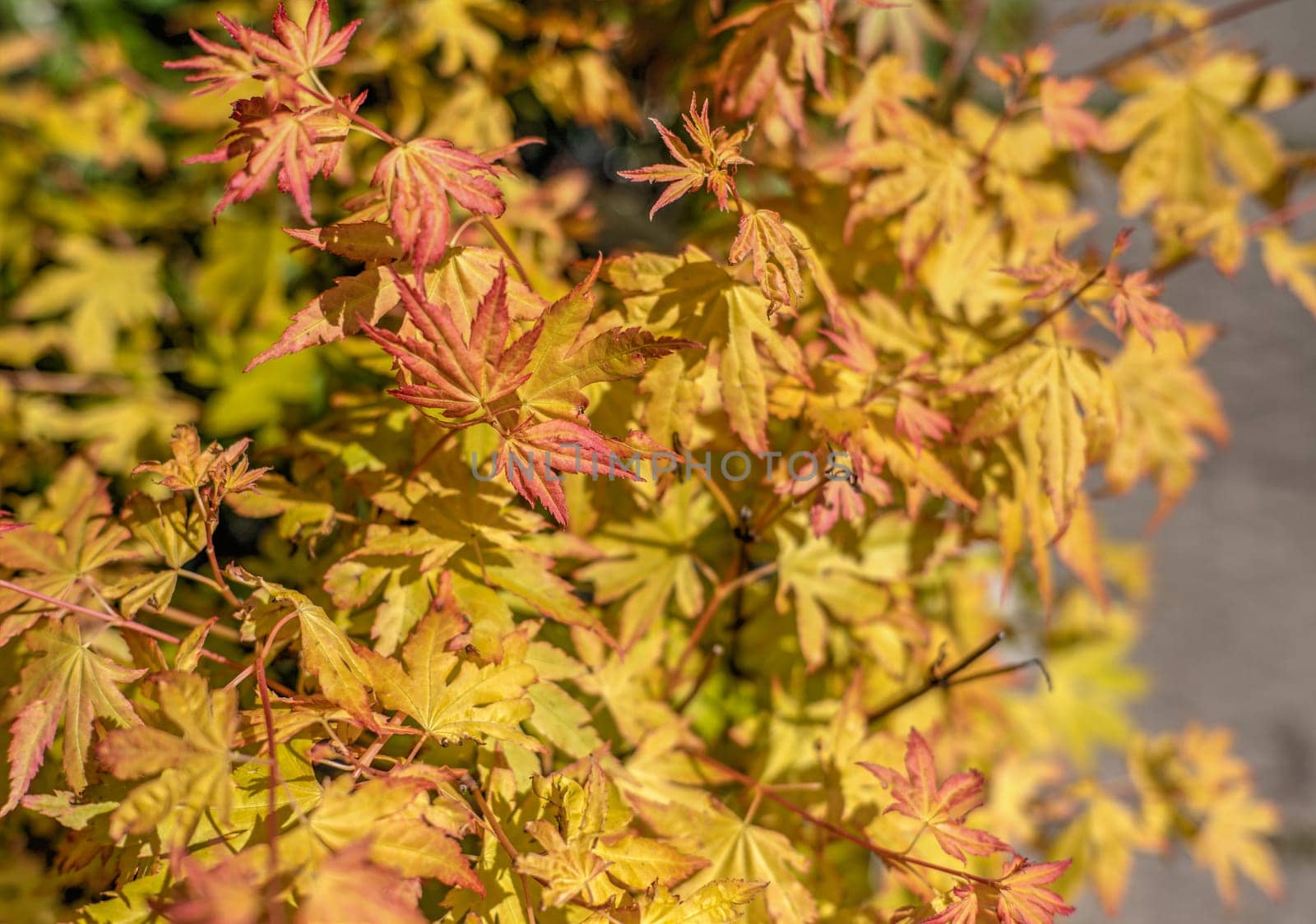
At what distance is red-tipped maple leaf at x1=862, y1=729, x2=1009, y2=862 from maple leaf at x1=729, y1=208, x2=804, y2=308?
1.81 feet

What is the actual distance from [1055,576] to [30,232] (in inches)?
130

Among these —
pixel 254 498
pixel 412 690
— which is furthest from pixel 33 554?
pixel 412 690

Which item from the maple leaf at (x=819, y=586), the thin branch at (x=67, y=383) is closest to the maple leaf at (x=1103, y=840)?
the maple leaf at (x=819, y=586)

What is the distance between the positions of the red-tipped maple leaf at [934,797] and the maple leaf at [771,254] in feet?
1.81

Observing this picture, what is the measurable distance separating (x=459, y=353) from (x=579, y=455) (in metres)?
0.19

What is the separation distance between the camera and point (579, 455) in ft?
3.34

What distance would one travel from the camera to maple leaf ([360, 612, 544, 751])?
3.11 feet

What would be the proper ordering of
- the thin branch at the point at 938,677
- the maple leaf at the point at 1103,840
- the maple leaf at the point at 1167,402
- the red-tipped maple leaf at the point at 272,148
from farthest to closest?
the maple leaf at the point at 1103,840 < the maple leaf at the point at 1167,402 < the thin branch at the point at 938,677 < the red-tipped maple leaf at the point at 272,148

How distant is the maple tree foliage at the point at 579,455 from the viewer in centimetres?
92

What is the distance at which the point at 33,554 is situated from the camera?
1.14m

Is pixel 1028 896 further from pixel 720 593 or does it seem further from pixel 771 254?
pixel 771 254

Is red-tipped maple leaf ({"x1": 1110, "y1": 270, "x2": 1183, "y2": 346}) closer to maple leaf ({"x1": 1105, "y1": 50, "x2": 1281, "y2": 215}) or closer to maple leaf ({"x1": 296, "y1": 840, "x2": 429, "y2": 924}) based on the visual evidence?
maple leaf ({"x1": 1105, "y1": 50, "x2": 1281, "y2": 215})

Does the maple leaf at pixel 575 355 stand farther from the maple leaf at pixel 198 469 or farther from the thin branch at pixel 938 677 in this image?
the thin branch at pixel 938 677

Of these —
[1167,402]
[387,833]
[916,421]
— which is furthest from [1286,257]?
[387,833]
